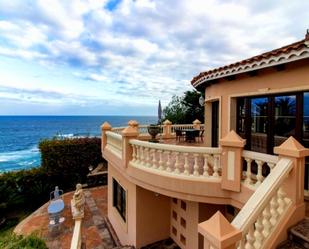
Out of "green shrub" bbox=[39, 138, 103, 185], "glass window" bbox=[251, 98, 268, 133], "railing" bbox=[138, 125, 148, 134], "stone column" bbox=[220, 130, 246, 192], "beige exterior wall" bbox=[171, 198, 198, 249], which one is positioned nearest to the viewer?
"stone column" bbox=[220, 130, 246, 192]

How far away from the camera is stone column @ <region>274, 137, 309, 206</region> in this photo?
3.42 meters

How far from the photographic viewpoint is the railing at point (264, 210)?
2832 millimetres

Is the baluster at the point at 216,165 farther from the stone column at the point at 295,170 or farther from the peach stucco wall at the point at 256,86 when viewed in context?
the peach stucco wall at the point at 256,86

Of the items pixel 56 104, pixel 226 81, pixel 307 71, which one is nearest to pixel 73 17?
pixel 226 81

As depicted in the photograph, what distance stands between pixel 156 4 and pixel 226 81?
4789 millimetres

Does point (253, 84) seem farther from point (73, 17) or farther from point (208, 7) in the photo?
point (73, 17)

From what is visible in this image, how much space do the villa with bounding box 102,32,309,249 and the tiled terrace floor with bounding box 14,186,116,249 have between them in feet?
3.79

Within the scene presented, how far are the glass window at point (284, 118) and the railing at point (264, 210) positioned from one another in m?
1.77

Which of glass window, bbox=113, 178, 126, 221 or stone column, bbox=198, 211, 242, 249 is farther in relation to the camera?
glass window, bbox=113, 178, 126, 221

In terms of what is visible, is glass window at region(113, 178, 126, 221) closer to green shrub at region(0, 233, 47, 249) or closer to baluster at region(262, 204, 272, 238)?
green shrub at region(0, 233, 47, 249)

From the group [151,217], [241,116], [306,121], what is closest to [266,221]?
[306,121]

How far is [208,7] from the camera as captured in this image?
9148 millimetres

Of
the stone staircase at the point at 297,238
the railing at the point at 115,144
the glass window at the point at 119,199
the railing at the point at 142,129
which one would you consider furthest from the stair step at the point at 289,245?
the railing at the point at 142,129

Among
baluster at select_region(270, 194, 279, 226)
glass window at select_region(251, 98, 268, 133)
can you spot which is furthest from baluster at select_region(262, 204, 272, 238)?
glass window at select_region(251, 98, 268, 133)
